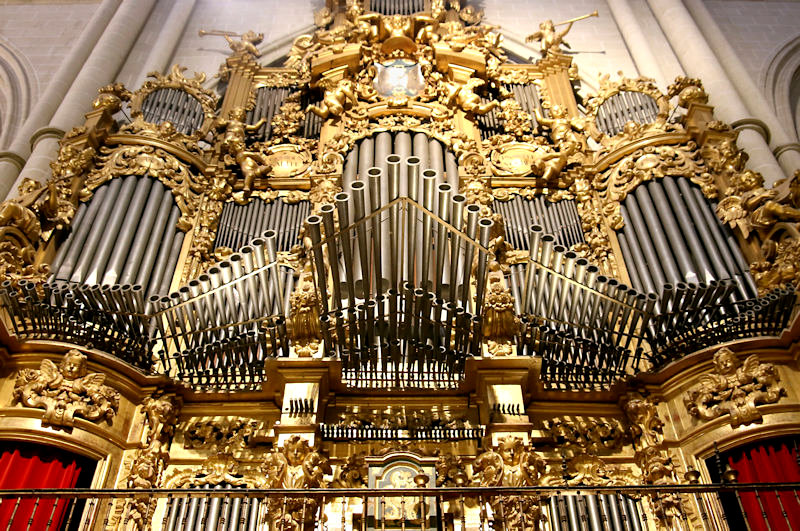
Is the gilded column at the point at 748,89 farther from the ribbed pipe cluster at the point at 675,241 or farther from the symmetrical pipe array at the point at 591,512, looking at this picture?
the symmetrical pipe array at the point at 591,512

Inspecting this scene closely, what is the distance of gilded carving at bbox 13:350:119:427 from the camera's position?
800cm

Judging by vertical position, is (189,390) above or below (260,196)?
below

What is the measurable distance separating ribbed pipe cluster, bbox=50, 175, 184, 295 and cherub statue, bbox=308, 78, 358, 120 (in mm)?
3141

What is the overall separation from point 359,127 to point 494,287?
4928 millimetres

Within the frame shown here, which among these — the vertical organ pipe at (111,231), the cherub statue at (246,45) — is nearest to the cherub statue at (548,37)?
the cherub statue at (246,45)

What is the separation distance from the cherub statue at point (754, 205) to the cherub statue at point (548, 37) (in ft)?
19.5

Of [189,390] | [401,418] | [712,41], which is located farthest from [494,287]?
[712,41]

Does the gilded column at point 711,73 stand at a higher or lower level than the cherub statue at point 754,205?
higher

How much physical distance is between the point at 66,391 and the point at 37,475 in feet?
2.90

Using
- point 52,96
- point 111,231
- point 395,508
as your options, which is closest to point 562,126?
point 111,231

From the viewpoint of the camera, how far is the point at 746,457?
7945 mm

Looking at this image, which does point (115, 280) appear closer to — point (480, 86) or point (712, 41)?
point (480, 86)

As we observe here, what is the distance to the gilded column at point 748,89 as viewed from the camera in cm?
1291

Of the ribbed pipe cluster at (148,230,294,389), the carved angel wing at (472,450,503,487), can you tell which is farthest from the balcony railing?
the ribbed pipe cluster at (148,230,294,389)
